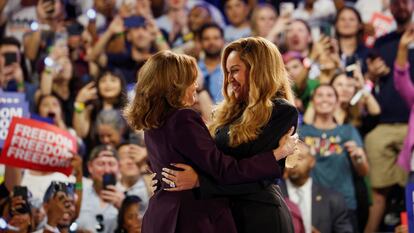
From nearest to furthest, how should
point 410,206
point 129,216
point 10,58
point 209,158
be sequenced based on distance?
point 209,158
point 410,206
point 129,216
point 10,58

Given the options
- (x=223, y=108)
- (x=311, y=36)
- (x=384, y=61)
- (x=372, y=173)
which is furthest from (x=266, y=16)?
(x=223, y=108)

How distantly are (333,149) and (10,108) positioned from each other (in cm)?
231

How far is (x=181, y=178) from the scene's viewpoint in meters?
3.11

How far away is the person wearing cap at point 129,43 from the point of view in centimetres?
683

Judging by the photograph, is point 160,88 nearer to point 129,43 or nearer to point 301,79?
point 301,79

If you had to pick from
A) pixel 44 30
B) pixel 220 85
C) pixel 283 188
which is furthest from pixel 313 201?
pixel 44 30

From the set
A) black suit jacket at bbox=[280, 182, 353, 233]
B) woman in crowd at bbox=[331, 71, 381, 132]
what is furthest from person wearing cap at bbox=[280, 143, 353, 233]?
woman in crowd at bbox=[331, 71, 381, 132]

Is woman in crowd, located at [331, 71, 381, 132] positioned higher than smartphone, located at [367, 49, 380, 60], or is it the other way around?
smartphone, located at [367, 49, 380, 60]

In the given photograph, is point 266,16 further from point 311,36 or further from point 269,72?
point 269,72

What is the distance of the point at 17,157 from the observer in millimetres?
5348

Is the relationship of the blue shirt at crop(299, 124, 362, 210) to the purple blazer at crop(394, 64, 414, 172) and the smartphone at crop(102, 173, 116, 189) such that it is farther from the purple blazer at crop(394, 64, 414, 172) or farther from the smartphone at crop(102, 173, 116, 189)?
the smartphone at crop(102, 173, 116, 189)

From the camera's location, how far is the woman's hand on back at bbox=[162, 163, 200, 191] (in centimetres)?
310

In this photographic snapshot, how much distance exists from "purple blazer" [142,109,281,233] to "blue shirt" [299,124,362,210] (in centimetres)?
320

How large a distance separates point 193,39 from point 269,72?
372cm
